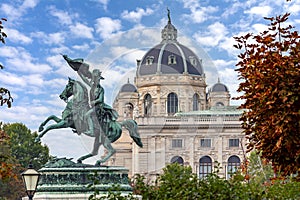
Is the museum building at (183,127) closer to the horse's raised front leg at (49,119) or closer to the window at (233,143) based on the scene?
the window at (233,143)

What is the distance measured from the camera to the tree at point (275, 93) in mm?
13602

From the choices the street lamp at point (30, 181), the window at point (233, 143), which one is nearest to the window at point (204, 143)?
the window at point (233, 143)

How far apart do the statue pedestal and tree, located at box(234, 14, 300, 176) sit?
7077mm

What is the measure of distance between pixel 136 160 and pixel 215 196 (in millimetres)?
54676

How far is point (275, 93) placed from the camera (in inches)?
538

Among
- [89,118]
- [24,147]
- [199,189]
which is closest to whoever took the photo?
[199,189]

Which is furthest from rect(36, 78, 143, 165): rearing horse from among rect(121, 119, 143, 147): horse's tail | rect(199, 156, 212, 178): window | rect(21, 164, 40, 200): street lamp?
rect(199, 156, 212, 178): window

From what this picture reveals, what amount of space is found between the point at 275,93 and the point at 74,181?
30.8 feet

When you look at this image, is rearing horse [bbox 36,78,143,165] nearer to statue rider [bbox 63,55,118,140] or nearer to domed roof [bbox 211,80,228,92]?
statue rider [bbox 63,55,118,140]

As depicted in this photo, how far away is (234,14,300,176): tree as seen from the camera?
13602 millimetres

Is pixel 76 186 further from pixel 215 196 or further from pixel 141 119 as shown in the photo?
pixel 141 119

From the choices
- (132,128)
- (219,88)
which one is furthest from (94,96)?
(219,88)

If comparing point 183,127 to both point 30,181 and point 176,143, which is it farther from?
point 30,181

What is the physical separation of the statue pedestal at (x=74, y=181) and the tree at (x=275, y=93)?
7077mm
